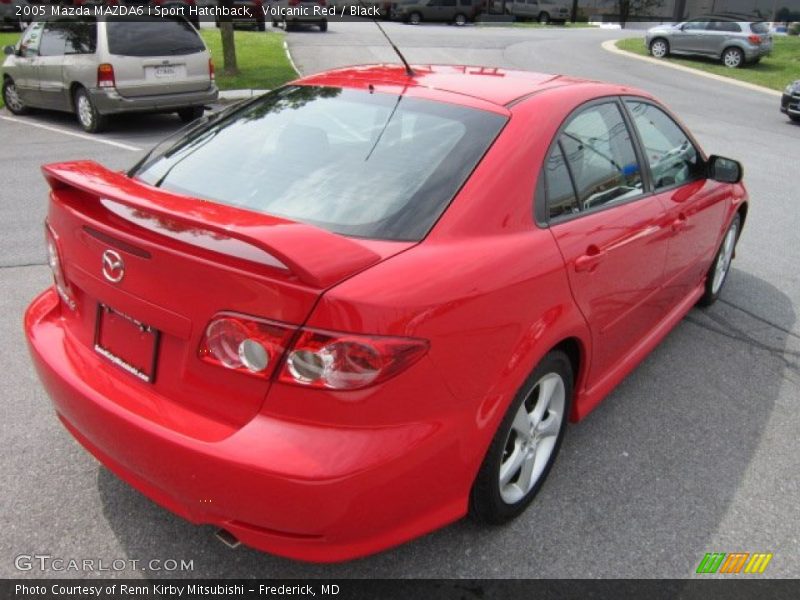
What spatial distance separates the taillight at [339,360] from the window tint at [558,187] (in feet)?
3.27

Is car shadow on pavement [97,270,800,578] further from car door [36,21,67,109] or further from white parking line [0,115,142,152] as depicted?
car door [36,21,67,109]

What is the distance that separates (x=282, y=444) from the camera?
1874 millimetres

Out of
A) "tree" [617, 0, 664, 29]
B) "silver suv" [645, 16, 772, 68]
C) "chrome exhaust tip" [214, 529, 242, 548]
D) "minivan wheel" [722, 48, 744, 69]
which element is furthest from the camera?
"tree" [617, 0, 664, 29]

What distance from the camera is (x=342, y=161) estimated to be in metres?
2.52

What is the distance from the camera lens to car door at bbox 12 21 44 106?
10805mm

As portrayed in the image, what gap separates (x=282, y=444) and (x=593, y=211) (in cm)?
162

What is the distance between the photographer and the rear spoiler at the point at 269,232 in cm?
183

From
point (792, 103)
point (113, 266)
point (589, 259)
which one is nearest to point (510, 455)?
point (589, 259)

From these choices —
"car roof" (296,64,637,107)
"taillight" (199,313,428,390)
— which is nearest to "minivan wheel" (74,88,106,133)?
"car roof" (296,64,637,107)

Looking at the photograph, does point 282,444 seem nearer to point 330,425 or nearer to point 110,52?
point 330,425

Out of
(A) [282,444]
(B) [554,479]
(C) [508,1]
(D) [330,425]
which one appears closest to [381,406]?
(D) [330,425]

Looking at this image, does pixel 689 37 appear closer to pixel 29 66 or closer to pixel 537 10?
pixel 537 10

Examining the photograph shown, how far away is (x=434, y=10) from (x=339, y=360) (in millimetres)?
38554

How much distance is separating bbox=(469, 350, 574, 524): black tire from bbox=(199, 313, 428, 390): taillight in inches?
22.0
